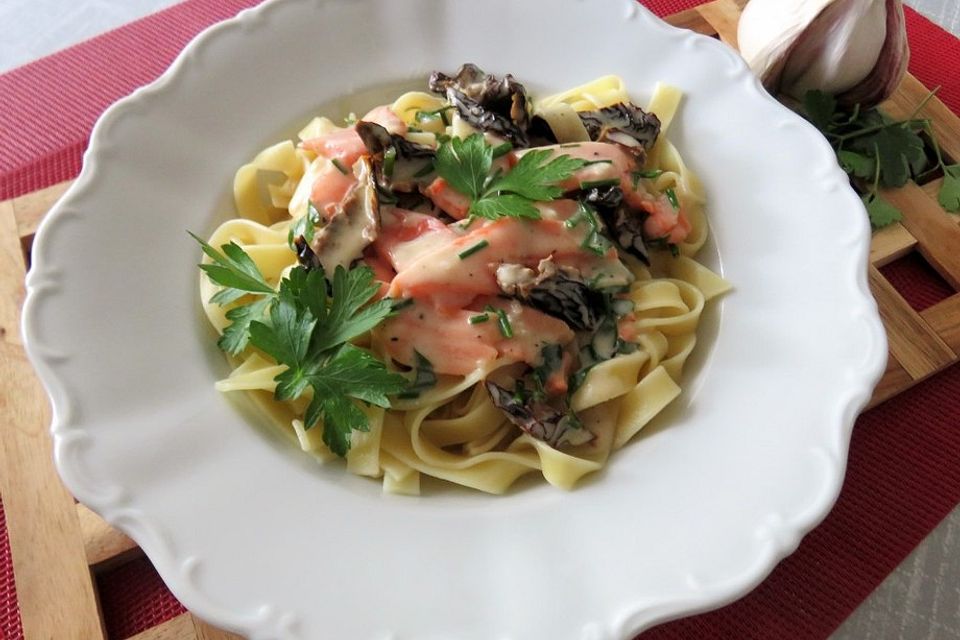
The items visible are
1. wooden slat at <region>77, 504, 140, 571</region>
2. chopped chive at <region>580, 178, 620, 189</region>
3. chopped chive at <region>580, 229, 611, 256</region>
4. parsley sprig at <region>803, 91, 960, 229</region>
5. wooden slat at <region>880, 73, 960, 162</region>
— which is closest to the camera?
wooden slat at <region>77, 504, 140, 571</region>

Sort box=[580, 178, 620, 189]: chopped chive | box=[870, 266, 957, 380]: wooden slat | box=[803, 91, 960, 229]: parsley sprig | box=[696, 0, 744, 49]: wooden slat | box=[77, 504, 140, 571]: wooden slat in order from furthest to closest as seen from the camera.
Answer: box=[696, 0, 744, 49]: wooden slat, box=[803, 91, 960, 229]: parsley sprig, box=[870, 266, 957, 380]: wooden slat, box=[580, 178, 620, 189]: chopped chive, box=[77, 504, 140, 571]: wooden slat

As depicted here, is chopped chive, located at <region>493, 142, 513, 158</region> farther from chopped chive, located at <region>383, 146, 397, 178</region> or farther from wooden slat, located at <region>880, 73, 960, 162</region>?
wooden slat, located at <region>880, 73, 960, 162</region>

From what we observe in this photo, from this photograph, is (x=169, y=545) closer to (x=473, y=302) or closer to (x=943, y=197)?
(x=473, y=302)

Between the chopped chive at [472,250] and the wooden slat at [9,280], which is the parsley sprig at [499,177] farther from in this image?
the wooden slat at [9,280]

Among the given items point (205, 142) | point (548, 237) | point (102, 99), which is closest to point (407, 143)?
point (548, 237)

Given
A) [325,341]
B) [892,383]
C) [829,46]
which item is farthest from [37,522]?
[829,46]

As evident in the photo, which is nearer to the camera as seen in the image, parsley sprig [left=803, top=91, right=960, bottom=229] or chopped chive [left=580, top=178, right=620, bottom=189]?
chopped chive [left=580, top=178, right=620, bottom=189]

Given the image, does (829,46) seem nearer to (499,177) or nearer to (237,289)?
(499,177)

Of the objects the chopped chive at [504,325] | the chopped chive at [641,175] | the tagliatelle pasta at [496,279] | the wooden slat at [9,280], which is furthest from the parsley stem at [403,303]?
the wooden slat at [9,280]

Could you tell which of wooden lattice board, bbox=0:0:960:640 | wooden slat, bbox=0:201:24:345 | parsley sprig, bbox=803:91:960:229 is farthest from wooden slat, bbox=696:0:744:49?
wooden slat, bbox=0:201:24:345
